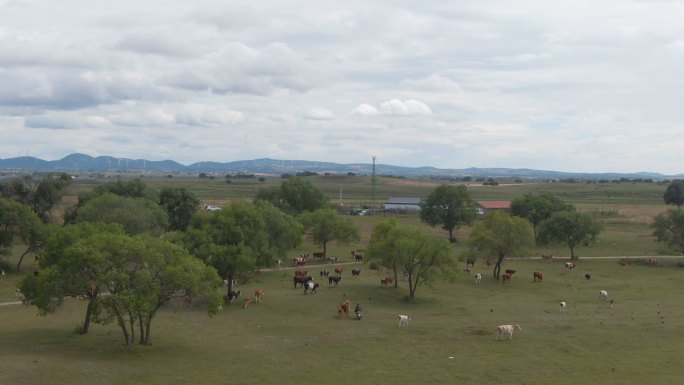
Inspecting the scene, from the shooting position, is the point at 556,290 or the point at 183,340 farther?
the point at 556,290

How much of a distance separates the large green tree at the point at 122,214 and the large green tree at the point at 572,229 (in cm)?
4726

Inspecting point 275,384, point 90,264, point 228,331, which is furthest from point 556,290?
point 90,264

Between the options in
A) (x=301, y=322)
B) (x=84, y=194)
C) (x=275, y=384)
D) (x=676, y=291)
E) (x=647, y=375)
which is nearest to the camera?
(x=275, y=384)

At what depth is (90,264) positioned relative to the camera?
104 ft

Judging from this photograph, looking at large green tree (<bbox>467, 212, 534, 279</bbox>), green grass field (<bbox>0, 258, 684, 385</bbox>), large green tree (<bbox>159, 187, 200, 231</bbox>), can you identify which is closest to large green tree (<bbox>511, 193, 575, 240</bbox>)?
large green tree (<bbox>467, 212, 534, 279</bbox>)

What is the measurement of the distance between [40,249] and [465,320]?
1758 inches

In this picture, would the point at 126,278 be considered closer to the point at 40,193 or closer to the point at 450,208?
the point at 40,193

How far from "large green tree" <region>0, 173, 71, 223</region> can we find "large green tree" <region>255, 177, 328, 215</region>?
2943cm

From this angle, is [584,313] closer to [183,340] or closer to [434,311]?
[434,311]

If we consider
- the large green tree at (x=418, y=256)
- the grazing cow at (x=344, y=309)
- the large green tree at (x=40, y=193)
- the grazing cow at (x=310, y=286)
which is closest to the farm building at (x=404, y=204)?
the large green tree at (x=40, y=193)

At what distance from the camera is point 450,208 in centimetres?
9331

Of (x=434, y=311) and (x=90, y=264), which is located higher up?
(x=90, y=264)

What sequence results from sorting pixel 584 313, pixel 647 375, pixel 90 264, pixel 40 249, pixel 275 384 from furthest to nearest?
1. pixel 40 249
2. pixel 584 313
3. pixel 90 264
4. pixel 647 375
5. pixel 275 384

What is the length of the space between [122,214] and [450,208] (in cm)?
4916
